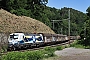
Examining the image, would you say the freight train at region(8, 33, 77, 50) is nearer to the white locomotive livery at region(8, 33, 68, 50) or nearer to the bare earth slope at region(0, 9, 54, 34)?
the white locomotive livery at region(8, 33, 68, 50)

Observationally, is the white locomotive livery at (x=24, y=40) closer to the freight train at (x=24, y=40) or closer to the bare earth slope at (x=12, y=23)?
the freight train at (x=24, y=40)

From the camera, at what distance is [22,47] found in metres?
37.9

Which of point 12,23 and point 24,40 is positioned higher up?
point 12,23

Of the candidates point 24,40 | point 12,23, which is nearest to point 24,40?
point 24,40

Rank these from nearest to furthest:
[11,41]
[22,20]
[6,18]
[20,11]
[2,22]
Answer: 1. [11,41]
2. [2,22]
3. [6,18]
4. [22,20]
5. [20,11]

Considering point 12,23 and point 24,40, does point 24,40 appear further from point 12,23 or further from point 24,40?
point 12,23

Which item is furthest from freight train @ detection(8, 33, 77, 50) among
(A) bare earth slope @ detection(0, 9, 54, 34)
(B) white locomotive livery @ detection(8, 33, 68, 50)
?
(A) bare earth slope @ detection(0, 9, 54, 34)

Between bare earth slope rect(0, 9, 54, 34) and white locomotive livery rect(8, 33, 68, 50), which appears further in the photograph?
bare earth slope rect(0, 9, 54, 34)

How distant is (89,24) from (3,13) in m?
20.0

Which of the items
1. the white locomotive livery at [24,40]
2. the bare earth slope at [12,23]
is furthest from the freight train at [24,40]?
the bare earth slope at [12,23]

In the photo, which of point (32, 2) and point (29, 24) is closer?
point (29, 24)

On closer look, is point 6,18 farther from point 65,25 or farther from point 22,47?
point 65,25

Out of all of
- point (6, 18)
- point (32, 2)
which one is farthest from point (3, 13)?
point (32, 2)

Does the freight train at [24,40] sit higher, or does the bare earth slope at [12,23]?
the bare earth slope at [12,23]
